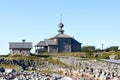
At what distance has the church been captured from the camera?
339ft

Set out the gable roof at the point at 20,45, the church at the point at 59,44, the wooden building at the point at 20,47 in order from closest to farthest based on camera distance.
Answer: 1. the wooden building at the point at 20,47
2. the gable roof at the point at 20,45
3. the church at the point at 59,44

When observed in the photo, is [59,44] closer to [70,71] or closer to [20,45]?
[20,45]

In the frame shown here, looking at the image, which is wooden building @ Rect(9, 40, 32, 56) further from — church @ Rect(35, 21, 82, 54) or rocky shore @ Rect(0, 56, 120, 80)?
rocky shore @ Rect(0, 56, 120, 80)

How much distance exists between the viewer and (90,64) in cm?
5056

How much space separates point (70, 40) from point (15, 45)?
1759 centimetres

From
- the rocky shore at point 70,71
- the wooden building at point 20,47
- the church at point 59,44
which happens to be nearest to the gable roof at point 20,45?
the wooden building at point 20,47

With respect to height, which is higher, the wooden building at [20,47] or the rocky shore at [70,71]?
the wooden building at [20,47]

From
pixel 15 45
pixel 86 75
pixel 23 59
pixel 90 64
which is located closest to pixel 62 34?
pixel 15 45

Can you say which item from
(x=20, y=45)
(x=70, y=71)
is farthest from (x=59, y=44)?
(x=70, y=71)

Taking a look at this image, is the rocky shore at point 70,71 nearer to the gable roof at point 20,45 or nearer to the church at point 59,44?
the gable roof at point 20,45

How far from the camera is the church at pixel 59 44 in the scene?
339 feet

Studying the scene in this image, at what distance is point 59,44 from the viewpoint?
104625 millimetres

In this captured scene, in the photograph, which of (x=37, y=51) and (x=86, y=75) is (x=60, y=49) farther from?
(x=86, y=75)

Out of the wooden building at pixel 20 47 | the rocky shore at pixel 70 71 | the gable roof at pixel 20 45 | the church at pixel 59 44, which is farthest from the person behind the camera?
the church at pixel 59 44
